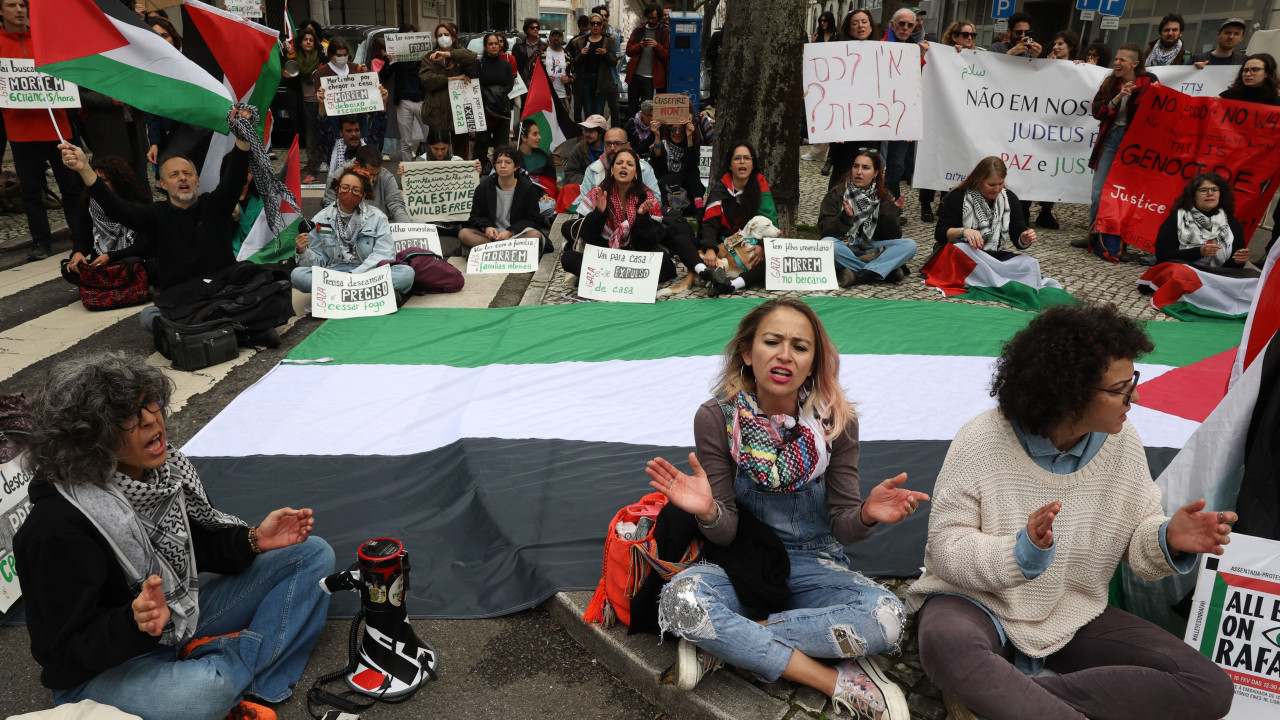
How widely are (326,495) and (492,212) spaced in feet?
16.0

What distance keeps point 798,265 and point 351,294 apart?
3.47 metres

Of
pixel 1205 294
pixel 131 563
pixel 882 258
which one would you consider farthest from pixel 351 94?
pixel 131 563

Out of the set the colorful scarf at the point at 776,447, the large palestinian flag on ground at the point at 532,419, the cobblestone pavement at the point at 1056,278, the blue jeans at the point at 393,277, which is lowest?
the large palestinian flag on ground at the point at 532,419

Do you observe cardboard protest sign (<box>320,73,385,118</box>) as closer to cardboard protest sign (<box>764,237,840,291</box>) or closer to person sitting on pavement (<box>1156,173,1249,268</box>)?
cardboard protest sign (<box>764,237,840,291</box>)

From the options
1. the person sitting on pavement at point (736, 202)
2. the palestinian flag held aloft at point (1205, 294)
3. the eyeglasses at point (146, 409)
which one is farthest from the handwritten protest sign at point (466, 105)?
the eyeglasses at point (146, 409)

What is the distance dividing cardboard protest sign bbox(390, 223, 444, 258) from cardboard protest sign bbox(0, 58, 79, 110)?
288cm

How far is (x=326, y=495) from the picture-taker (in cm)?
405

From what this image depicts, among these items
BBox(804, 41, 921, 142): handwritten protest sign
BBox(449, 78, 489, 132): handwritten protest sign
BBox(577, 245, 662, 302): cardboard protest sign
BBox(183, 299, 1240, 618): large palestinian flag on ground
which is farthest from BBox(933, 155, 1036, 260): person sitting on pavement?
BBox(449, 78, 489, 132): handwritten protest sign

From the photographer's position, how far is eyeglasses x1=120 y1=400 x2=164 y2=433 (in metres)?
2.38

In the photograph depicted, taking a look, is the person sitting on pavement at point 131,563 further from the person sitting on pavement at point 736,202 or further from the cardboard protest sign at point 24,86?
the cardboard protest sign at point 24,86

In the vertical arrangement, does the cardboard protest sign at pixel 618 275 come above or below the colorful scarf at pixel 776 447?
below

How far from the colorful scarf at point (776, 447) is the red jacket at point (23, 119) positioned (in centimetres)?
725

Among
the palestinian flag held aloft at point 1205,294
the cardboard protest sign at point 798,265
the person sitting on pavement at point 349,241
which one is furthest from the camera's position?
the cardboard protest sign at point 798,265

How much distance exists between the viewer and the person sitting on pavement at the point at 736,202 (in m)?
7.49
